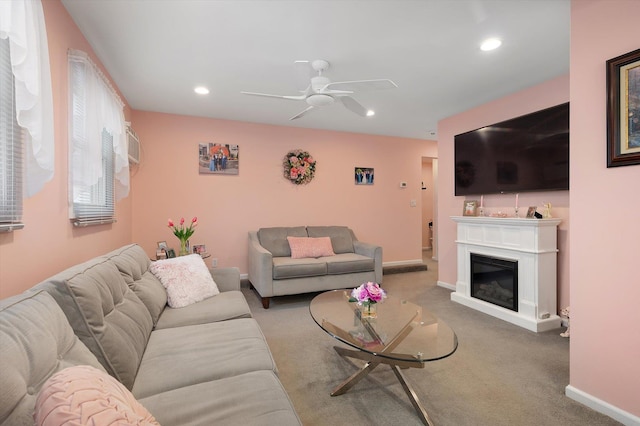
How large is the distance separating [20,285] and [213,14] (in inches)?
75.7

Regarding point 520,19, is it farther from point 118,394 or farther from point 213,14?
point 118,394

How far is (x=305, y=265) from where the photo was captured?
3.44 m

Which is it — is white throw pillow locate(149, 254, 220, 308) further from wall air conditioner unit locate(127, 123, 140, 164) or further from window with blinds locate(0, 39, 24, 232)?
wall air conditioner unit locate(127, 123, 140, 164)

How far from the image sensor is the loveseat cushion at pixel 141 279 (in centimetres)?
172

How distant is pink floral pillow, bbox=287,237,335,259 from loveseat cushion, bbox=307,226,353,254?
8.5 inches

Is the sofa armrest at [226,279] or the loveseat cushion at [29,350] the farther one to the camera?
the sofa armrest at [226,279]

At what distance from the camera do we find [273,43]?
89.2 inches

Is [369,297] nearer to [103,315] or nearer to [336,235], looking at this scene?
[103,315]

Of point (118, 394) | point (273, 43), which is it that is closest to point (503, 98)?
point (273, 43)

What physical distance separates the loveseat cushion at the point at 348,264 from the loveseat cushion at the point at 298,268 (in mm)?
94

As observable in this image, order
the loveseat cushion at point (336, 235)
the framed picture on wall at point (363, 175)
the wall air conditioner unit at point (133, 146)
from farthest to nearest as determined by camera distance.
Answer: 1. the framed picture on wall at point (363, 175)
2. the loveseat cushion at point (336, 235)
3. the wall air conditioner unit at point (133, 146)

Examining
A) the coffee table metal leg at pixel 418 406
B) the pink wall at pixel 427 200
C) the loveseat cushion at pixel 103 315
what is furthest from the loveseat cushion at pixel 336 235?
the pink wall at pixel 427 200

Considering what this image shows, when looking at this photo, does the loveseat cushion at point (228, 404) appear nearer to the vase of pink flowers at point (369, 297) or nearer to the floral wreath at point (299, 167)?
the vase of pink flowers at point (369, 297)

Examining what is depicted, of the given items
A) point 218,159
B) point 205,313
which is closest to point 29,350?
point 205,313
